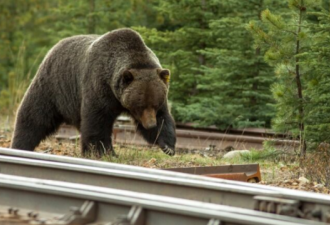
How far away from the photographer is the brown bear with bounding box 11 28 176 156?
9.13m

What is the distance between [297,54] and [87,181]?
14.9ft

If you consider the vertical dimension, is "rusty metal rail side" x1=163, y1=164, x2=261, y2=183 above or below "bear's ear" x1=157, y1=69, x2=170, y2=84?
below

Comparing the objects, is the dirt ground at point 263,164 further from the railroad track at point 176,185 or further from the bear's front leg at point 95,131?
the railroad track at point 176,185

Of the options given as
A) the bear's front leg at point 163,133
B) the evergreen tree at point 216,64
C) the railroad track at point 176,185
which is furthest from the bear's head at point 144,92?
the evergreen tree at point 216,64

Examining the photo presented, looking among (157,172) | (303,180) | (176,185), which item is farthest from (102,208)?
(303,180)

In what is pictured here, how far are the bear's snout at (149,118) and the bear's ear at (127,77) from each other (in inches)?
16.2

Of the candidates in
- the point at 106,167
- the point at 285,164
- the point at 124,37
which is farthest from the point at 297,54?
the point at 106,167

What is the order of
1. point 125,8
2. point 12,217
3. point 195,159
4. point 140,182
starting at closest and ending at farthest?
point 12,217 → point 140,182 → point 195,159 → point 125,8

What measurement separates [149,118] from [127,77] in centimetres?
57

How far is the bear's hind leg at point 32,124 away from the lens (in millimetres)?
10094

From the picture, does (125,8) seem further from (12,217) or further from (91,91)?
(12,217)

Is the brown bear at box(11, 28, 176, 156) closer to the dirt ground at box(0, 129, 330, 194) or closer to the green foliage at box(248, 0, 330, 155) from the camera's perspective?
the dirt ground at box(0, 129, 330, 194)

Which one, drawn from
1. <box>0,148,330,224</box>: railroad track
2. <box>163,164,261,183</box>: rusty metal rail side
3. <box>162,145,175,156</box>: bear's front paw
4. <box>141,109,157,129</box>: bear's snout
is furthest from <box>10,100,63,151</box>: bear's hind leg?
<box>0,148,330,224</box>: railroad track

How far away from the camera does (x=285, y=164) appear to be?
8945 millimetres
